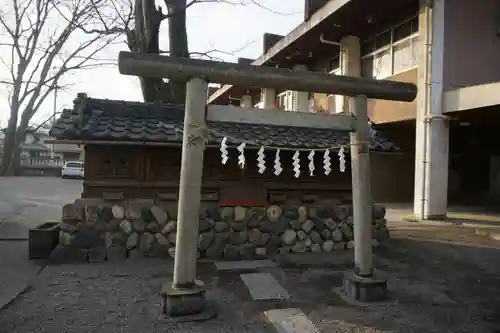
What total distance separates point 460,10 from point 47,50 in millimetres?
27619

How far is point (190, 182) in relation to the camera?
4352 mm

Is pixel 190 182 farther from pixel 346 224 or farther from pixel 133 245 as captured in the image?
pixel 346 224

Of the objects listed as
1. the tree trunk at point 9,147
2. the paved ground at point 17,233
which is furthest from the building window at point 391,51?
the tree trunk at point 9,147

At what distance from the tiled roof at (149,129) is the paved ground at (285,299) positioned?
2030 mm

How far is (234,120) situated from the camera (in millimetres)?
4617

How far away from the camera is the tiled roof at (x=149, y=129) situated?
6199 mm

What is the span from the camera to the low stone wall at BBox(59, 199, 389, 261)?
655cm

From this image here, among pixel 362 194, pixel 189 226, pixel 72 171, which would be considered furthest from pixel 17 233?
pixel 72 171

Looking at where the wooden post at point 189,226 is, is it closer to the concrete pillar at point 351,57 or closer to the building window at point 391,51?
→ the building window at point 391,51

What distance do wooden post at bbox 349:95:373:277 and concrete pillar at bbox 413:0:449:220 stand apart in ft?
23.4

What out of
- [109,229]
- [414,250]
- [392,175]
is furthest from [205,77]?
[392,175]

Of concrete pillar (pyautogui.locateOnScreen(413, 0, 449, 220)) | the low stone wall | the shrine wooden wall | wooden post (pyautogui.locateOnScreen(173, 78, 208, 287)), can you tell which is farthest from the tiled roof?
concrete pillar (pyautogui.locateOnScreen(413, 0, 449, 220))

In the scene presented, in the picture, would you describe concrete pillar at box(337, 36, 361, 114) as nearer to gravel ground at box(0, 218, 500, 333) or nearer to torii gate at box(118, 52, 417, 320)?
gravel ground at box(0, 218, 500, 333)

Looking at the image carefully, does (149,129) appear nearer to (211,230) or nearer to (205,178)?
(205,178)
